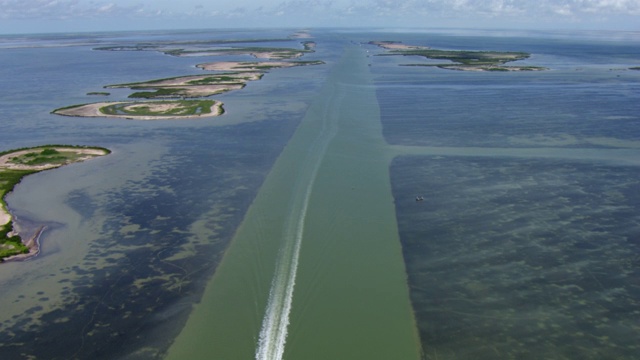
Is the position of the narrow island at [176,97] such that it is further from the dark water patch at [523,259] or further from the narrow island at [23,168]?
the dark water patch at [523,259]

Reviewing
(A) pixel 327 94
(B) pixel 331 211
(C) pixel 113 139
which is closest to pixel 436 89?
(A) pixel 327 94

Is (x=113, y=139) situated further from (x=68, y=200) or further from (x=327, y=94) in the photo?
(x=327, y=94)

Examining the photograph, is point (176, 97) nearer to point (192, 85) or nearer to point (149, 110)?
point (149, 110)

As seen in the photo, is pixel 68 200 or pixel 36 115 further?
pixel 36 115

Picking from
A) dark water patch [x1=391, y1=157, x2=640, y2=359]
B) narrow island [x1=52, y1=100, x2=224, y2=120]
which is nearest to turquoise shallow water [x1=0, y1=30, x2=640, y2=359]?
dark water patch [x1=391, y1=157, x2=640, y2=359]

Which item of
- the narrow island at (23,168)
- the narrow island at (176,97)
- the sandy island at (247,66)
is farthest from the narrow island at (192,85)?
the narrow island at (23,168)
